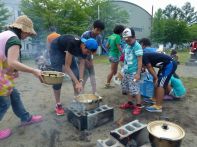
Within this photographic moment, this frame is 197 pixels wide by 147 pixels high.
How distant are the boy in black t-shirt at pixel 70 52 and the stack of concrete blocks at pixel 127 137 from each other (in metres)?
1.15

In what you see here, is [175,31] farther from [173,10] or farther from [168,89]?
[173,10]

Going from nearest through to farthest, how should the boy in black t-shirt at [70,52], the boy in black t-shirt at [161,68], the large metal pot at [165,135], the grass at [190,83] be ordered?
the large metal pot at [165,135] → the boy in black t-shirt at [70,52] → the boy in black t-shirt at [161,68] → the grass at [190,83]

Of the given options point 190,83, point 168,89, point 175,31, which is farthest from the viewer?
point 175,31

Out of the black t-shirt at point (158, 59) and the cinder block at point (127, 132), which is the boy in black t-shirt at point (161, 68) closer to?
the black t-shirt at point (158, 59)

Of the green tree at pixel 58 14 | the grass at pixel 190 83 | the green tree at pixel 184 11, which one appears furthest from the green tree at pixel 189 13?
the grass at pixel 190 83

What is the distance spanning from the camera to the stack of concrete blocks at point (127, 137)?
282 cm

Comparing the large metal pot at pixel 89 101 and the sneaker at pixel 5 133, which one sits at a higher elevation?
the large metal pot at pixel 89 101

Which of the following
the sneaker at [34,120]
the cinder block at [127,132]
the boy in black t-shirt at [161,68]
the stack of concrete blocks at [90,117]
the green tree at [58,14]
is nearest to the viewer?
the cinder block at [127,132]

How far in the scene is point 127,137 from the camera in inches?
114

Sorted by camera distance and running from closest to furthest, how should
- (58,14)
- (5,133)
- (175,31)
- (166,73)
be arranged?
(5,133), (166,73), (58,14), (175,31)

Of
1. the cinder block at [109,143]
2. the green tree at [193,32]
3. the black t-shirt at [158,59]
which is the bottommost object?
the cinder block at [109,143]

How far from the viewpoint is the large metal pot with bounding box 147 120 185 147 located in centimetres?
241

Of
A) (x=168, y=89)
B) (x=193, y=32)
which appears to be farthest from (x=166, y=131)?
(x=193, y=32)

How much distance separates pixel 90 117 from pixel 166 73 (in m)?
1.87
